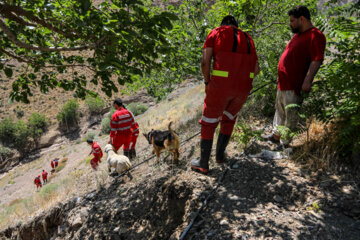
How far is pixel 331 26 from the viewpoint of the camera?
2738 mm

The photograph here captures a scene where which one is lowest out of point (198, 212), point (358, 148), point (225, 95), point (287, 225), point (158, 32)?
point (198, 212)

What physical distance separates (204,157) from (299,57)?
6.27ft

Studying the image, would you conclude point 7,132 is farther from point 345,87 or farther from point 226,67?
point 345,87

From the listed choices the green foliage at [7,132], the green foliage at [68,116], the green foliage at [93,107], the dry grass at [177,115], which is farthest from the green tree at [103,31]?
the green foliage at [7,132]

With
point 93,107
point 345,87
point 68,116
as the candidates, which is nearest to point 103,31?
point 345,87

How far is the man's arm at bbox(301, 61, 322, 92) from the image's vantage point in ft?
8.29

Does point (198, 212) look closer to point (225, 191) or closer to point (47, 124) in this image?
point (225, 191)

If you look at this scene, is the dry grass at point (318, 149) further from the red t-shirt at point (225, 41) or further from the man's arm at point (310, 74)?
the red t-shirt at point (225, 41)

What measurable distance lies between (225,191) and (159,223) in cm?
103

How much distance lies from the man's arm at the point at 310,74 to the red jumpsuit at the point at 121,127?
422 centimetres

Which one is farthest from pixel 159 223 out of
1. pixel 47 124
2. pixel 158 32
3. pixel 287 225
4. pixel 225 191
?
pixel 47 124

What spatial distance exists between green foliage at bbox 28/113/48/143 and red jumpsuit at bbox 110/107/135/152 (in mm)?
38375

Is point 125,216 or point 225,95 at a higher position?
point 225,95

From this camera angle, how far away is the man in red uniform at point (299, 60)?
254cm
